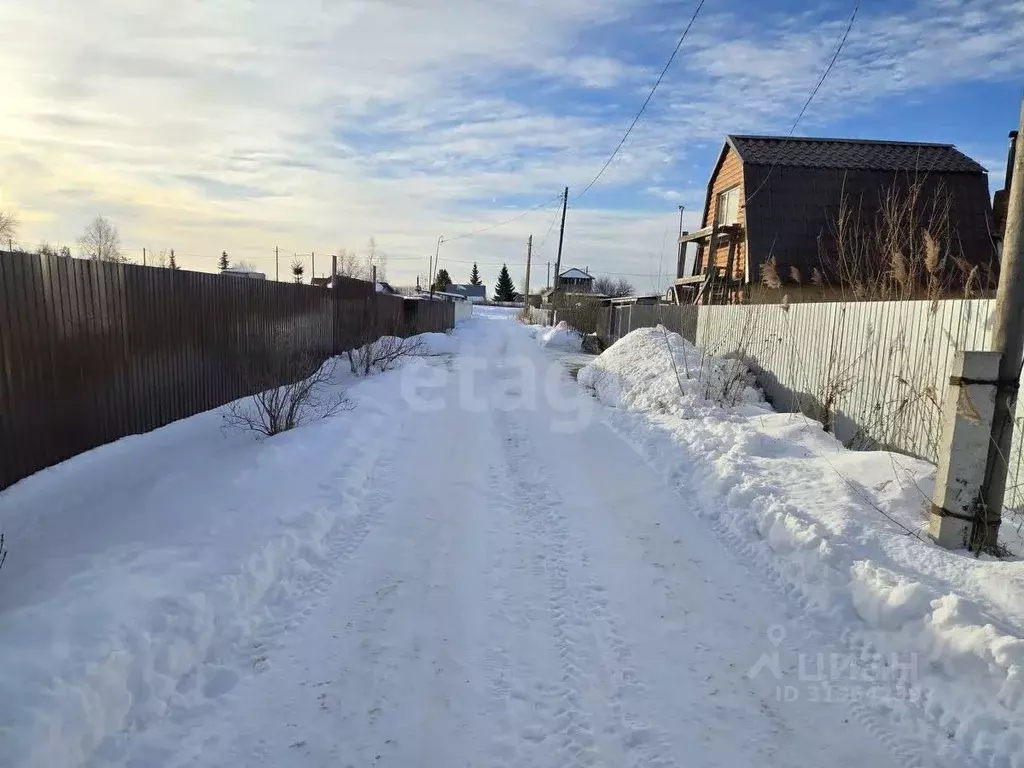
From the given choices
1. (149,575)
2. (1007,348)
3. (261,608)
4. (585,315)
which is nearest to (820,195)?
(585,315)

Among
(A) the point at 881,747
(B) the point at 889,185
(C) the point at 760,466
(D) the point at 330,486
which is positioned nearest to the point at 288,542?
(D) the point at 330,486

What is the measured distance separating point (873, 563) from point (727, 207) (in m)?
16.4

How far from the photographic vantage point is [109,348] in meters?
6.18

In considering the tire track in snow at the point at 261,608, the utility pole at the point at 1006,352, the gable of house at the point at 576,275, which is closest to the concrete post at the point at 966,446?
the utility pole at the point at 1006,352

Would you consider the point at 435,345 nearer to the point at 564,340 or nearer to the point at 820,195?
the point at 564,340

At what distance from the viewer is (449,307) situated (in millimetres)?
36375

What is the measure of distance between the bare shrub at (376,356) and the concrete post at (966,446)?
10.9m

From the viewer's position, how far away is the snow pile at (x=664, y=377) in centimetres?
951

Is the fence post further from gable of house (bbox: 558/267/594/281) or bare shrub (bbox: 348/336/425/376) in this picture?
gable of house (bbox: 558/267/594/281)

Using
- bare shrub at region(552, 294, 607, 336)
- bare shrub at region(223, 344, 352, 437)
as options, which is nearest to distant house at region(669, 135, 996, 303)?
bare shrub at region(552, 294, 607, 336)

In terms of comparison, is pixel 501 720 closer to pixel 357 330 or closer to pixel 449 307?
pixel 357 330

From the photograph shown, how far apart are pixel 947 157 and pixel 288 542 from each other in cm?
2013

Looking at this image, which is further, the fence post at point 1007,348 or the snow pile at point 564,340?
the snow pile at point 564,340

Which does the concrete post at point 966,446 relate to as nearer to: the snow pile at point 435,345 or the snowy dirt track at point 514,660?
the snowy dirt track at point 514,660
